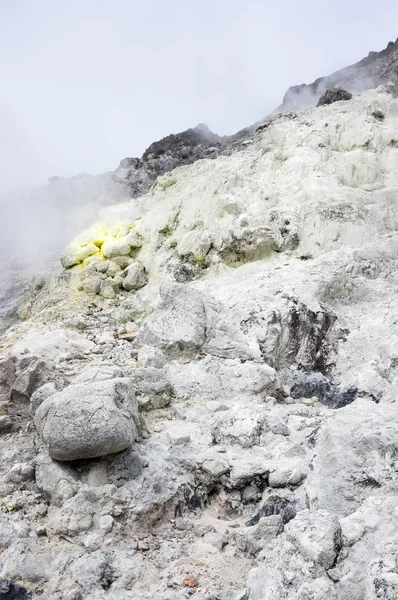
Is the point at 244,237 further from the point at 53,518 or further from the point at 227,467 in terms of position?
the point at 53,518

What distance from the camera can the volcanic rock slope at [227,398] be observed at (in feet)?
10.9

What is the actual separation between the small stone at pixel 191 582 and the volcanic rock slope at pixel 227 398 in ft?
0.04

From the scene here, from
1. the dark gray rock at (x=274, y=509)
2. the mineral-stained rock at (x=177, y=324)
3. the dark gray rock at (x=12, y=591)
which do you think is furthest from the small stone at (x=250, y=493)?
the mineral-stained rock at (x=177, y=324)

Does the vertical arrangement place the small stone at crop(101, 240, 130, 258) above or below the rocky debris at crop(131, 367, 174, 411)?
above

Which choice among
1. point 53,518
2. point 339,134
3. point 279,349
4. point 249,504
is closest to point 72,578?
point 53,518

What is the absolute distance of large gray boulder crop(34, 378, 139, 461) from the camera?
4.12 metres

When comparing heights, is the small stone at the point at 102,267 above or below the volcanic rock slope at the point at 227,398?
above

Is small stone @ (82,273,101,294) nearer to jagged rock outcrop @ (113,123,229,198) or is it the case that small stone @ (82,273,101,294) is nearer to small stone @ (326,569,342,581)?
small stone @ (326,569,342,581)

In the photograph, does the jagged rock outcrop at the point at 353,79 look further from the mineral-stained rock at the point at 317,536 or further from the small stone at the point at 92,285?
the mineral-stained rock at the point at 317,536

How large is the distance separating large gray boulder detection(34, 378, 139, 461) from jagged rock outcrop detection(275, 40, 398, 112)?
24759mm

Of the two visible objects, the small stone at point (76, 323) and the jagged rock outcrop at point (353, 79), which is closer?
the small stone at point (76, 323)

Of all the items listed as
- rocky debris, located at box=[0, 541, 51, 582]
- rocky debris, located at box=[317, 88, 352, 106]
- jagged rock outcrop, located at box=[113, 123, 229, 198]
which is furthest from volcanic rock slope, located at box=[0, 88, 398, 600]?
jagged rock outcrop, located at box=[113, 123, 229, 198]

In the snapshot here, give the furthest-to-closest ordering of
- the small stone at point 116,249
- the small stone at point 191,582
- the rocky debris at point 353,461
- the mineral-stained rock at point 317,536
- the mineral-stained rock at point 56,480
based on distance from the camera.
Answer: the small stone at point 116,249, the mineral-stained rock at point 56,480, the rocky debris at point 353,461, the small stone at point 191,582, the mineral-stained rock at point 317,536

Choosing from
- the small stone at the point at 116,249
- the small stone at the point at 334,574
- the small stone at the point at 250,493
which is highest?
the small stone at the point at 116,249
